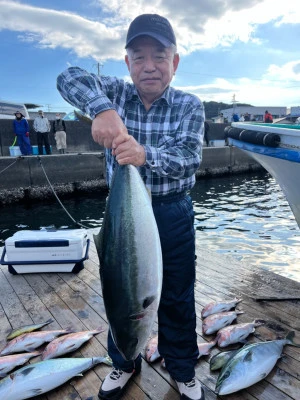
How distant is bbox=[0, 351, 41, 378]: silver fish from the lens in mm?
2910

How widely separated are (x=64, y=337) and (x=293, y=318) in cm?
252

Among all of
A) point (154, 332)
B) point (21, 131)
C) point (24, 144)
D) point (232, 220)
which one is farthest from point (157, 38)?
point (24, 144)

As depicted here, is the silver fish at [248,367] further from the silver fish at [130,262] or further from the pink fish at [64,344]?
the pink fish at [64,344]

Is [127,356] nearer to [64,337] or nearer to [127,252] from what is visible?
[127,252]

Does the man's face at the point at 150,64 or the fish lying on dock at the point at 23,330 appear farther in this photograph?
the fish lying on dock at the point at 23,330

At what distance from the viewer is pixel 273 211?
13.6 meters

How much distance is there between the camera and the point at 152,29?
6.40ft

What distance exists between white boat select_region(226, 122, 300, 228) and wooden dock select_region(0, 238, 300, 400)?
141 cm

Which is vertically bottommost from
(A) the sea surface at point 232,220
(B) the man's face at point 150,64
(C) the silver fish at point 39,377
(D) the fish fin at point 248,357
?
(A) the sea surface at point 232,220

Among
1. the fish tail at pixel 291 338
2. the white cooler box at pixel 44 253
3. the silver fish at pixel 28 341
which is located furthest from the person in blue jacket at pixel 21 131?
the fish tail at pixel 291 338

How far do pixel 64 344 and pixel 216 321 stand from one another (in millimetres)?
1603

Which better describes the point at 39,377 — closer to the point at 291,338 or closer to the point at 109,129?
the point at 109,129

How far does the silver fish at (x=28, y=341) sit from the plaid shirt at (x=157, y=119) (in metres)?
1.93

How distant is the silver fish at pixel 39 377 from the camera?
8.31 ft
